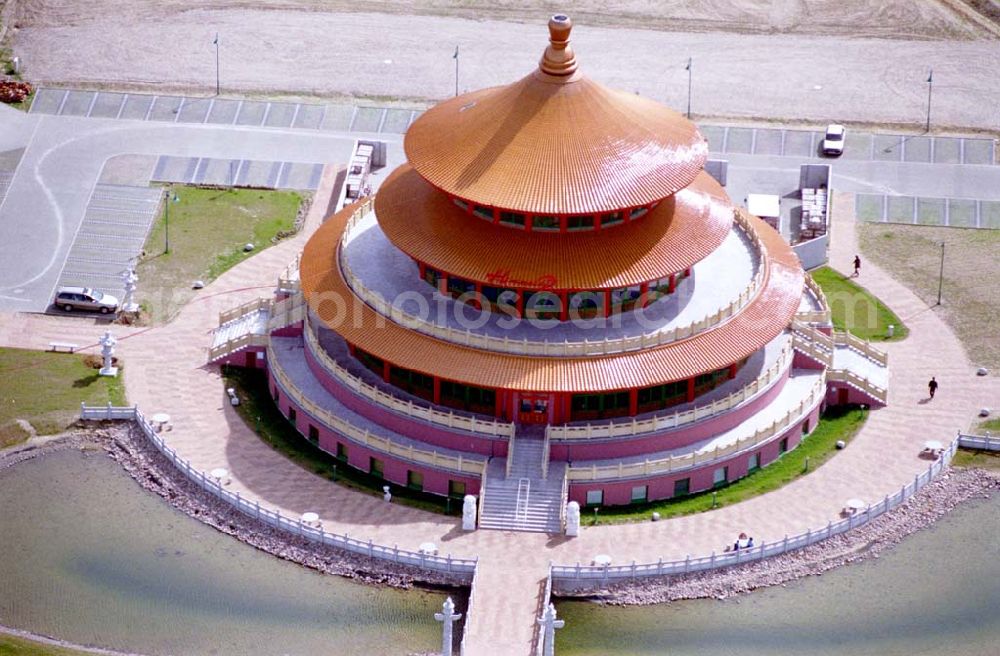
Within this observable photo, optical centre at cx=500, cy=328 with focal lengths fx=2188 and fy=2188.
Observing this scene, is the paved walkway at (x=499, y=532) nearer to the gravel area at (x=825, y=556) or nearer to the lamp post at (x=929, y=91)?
the gravel area at (x=825, y=556)

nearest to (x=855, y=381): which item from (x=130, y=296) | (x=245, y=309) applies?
(x=245, y=309)

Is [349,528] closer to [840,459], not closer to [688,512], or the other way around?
[688,512]

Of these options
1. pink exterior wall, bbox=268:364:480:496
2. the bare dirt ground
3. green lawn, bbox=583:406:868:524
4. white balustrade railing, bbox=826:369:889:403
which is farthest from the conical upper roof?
the bare dirt ground

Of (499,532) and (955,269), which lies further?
(955,269)

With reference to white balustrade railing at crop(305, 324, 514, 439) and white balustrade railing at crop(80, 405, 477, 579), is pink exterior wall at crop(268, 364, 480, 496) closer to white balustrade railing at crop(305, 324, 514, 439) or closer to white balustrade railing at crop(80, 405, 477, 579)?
white balustrade railing at crop(305, 324, 514, 439)

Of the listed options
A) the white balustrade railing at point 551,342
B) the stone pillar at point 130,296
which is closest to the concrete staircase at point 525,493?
the white balustrade railing at point 551,342

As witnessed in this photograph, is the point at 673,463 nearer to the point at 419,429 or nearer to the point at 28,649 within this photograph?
the point at 419,429
